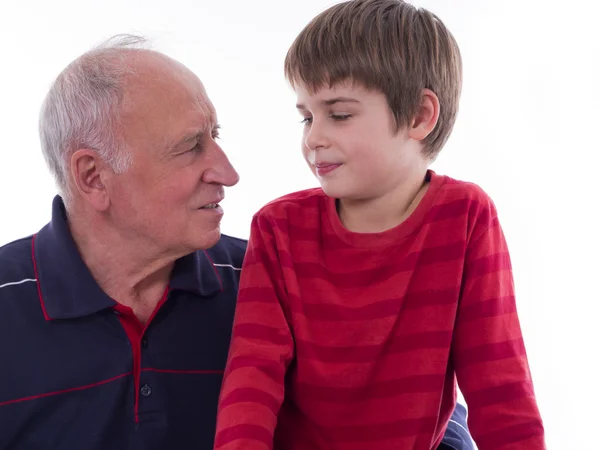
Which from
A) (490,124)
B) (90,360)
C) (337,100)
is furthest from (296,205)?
(490,124)

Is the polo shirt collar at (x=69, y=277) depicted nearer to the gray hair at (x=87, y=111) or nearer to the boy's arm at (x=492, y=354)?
the gray hair at (x=87, y=111)

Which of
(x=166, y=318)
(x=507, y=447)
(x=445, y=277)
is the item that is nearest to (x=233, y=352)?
(x=166, y=318)

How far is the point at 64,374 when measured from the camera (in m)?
1.79

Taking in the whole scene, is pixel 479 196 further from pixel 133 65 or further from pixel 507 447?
pixel 133 65

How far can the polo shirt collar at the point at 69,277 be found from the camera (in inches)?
71.3

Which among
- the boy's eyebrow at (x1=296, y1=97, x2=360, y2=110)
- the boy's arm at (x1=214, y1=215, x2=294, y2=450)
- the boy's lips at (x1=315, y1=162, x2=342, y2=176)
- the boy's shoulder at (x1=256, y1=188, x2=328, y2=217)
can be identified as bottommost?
the boy's arm at (x1=214, y1=215, x2=294, y2=450)

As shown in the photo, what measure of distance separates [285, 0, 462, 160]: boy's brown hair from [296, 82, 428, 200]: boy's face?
0.02 m

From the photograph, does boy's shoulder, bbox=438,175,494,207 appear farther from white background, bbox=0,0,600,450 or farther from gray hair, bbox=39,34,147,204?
white background, bbox=0,0,600,450

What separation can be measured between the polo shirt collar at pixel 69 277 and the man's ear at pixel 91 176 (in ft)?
0.36

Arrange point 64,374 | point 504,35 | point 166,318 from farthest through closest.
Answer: point 504,35
point 166,318
point 64,374

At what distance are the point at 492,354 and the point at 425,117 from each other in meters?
0.46

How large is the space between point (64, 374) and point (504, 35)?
179 cm

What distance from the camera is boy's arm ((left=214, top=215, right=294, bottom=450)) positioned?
1.58 metres

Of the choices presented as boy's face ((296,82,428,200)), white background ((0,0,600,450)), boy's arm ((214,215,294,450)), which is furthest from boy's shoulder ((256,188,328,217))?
white background ((0,0,600,450))
